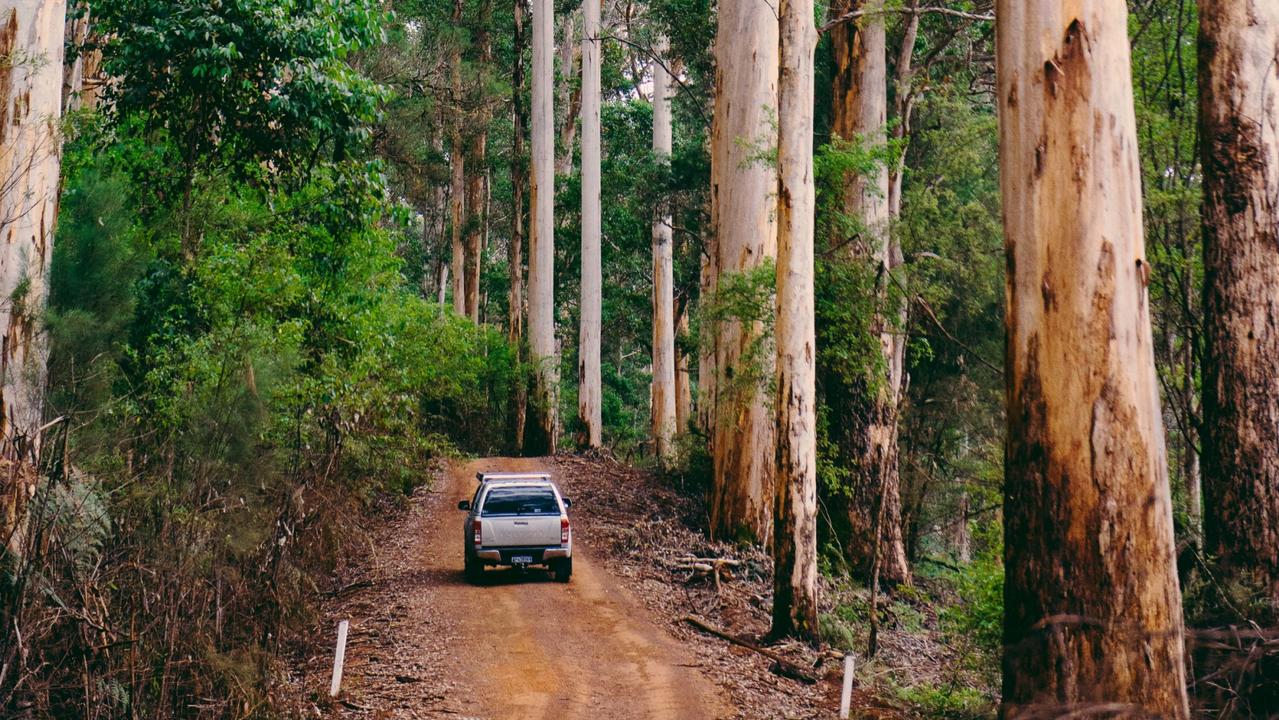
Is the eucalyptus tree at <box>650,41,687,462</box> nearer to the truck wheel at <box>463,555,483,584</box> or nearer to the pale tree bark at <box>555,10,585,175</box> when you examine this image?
the pale tree bark at <box>555,10,585,175</box>

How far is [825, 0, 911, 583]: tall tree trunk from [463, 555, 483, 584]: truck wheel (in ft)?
21.0

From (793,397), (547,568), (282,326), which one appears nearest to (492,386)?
(547,568)

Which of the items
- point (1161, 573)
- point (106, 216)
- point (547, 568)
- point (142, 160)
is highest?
point (142, 160)

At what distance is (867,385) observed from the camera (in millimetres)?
17672

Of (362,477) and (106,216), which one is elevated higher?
(106,216)

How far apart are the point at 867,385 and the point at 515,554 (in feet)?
20.8

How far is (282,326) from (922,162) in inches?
661

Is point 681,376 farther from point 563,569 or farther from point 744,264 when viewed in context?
point 563,569

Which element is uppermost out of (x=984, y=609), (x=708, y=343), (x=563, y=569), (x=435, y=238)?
(x=435, y=238)

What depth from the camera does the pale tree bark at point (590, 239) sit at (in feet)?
98.4

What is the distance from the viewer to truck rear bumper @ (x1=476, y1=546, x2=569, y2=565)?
618 inches

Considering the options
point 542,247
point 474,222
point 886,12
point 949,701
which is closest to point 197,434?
point 949,701

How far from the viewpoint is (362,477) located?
20188 mm

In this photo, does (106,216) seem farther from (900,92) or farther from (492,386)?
(492,386)
